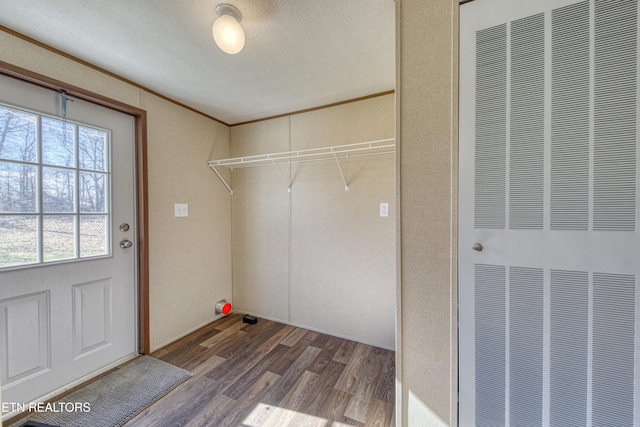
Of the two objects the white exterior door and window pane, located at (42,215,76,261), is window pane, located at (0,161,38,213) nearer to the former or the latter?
the white exterior door

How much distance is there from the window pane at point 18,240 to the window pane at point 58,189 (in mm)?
117

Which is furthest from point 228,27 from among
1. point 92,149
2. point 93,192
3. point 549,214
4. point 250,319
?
point 250,319

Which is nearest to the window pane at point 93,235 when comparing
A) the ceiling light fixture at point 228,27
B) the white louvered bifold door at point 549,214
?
the ceiling light fixture at point 228,27

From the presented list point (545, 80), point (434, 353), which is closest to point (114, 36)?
point (545, 80)

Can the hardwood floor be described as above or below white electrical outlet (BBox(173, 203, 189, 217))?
below

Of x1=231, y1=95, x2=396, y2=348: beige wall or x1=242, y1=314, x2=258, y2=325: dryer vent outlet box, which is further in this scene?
x1=242, y1=314, x2=258, y2=325: dryer vent outlet box

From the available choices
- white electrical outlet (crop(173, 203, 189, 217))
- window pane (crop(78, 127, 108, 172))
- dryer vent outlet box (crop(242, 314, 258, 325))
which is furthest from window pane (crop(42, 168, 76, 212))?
dryer vent outlet box (crop(242, 314, 258, 325))

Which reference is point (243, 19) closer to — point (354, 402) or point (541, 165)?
point (541, 165)

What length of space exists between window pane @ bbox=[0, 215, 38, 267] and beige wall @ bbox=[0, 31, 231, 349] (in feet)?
2.09

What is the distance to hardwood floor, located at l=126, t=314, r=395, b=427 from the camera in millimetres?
1388

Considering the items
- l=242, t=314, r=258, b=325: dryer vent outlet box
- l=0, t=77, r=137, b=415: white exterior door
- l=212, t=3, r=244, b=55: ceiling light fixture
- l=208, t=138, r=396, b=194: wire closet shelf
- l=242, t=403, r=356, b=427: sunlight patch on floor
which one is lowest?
l=242, t=403, r=356, b=427: sunlight patch on floor

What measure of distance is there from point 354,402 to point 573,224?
58.9 inches

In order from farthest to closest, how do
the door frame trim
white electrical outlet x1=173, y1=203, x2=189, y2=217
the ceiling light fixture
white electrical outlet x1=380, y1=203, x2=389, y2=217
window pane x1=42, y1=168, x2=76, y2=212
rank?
white electrical outlet x1=173, y1=203, x2=189, y2=217, white electrical outlet x1=380, y1=203, x2=389, y2=217, the door frame trim, window pane x1=42, y1=168, x2=76, y2=212, the ceiling light fixture

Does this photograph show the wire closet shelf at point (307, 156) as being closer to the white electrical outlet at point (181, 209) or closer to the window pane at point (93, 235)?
the white electrical outlet at point (181, 209)
